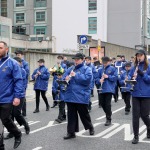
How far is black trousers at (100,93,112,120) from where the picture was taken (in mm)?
9492

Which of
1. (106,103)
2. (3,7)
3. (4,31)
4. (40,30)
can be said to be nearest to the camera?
(106,103)

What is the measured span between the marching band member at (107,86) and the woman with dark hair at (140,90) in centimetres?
209

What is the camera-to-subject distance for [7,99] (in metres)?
6.25

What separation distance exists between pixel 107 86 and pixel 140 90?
2301mm

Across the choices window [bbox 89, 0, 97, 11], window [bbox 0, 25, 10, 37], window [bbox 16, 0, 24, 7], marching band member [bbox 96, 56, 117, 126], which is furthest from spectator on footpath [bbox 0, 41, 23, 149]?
window [bbox 16, 0, 24, 7]

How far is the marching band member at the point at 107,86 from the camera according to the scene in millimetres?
9492

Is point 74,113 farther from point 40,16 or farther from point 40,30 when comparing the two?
point 40,16

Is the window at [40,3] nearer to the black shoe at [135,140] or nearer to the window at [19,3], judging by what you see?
the window at [19,3]

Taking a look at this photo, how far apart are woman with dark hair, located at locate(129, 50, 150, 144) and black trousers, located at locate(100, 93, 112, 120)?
2.13 metres

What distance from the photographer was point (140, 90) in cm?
729

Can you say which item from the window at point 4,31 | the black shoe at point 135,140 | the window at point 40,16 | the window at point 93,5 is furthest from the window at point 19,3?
the black shoe at point 135,140

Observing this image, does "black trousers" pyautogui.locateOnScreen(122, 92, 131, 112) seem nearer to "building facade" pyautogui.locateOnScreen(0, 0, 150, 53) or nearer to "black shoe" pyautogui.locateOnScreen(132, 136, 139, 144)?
"black shoe" pyautogui.locateOnScreen(132, 136, 139, 144)

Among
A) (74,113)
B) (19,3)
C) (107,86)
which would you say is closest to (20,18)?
(19,3)

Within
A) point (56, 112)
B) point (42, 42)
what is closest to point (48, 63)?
point (56, 112)
